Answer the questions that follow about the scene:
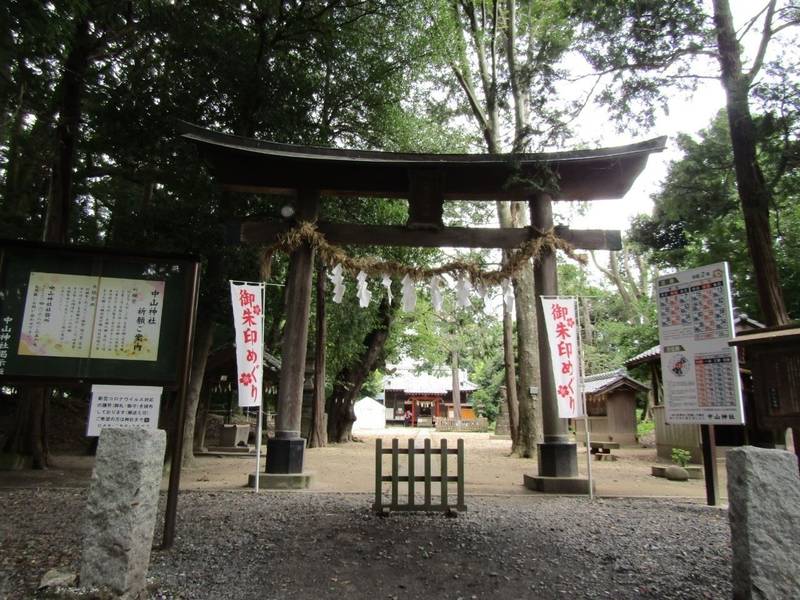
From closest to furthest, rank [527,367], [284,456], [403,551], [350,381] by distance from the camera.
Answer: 1. [403,551]
2. [284,456]
3. [527,367]
4. [350,381]

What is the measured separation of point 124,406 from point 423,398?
118 ft

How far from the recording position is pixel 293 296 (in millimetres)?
7891

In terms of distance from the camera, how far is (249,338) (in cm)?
724

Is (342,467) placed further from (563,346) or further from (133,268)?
(133,268)

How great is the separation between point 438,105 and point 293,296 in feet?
31.8

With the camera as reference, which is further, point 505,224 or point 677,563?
point 505,224

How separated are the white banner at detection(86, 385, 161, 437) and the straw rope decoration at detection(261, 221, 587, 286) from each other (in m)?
3.72

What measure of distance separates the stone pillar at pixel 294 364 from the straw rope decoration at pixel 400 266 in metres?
0.20

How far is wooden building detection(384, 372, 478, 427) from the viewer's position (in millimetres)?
38250

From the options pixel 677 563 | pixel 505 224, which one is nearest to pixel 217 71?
pixel 505 224

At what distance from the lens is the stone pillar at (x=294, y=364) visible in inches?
291

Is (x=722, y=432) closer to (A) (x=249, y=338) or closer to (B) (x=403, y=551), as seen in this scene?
(B) (x=403, y=551)

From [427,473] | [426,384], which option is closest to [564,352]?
[427,473]

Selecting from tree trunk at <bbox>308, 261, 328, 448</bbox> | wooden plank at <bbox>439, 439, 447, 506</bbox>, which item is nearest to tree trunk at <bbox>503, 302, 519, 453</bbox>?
tree trunk at <bbox>308, 261, 328, 448</bbox>
